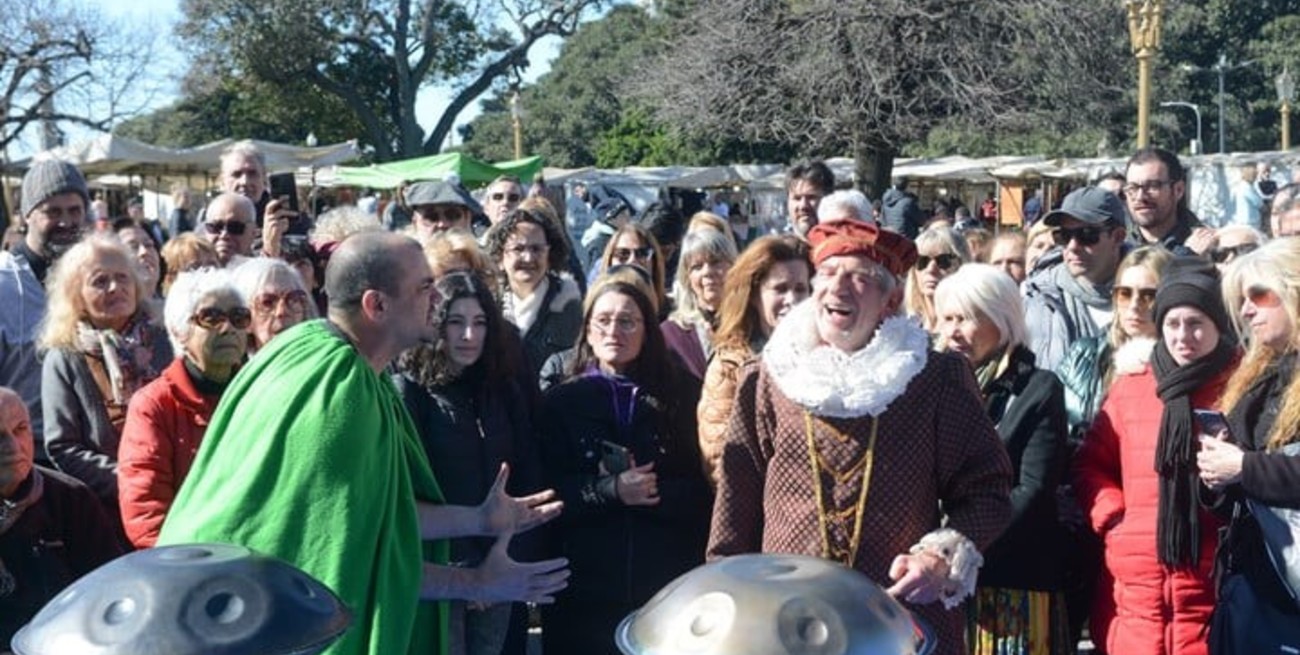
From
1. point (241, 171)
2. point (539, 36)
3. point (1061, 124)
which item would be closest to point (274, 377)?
point (241, 171)

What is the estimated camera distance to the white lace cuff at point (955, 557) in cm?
385

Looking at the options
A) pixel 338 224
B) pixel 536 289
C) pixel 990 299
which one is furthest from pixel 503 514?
pixel 338 224

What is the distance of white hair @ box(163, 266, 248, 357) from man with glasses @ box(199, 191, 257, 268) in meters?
1.89

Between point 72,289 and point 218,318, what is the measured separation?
2.73 feet

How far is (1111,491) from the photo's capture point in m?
5.04

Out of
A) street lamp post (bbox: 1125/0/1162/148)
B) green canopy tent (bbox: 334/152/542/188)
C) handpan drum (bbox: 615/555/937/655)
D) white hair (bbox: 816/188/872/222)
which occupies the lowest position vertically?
handpan drum (bbox: 615/555/937/655)

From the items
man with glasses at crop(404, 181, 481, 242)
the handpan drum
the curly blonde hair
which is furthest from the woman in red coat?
man with glasses at crop(404, 181, 481, 242)

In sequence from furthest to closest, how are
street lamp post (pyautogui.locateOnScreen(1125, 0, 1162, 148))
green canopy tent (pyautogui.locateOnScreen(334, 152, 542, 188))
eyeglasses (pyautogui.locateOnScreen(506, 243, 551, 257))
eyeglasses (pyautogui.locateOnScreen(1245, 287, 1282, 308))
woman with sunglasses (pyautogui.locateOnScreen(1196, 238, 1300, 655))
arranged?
1. green canopy tent (pyautogui.locateOnScreen(334, 152, 542, 188))
2. street lamp post (pyautogui.locateOnScreen(1125, 0, 1162, 148))
3. eyeglasses (pyautogui.locateOnScreen(506, 243, 551, 257))
4. eyeglasses (pyautogui.locateOnScreen(1245, 287, 1282, 308))
5. woman with sunglasses (pyautogui.locateOnScreen(1196, 238, 1300, 655))

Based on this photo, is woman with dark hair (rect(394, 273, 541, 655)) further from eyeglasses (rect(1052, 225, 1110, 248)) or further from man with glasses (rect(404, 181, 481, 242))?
man with glasses (rect(404, 181, 481, 242))

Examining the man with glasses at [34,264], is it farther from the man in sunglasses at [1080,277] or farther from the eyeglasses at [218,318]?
the man in sunglasses at [1080,277]

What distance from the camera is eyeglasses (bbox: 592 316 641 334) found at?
5.27 metres

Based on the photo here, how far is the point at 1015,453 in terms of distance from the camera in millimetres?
4953

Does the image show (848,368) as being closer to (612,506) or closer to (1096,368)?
(612,506)

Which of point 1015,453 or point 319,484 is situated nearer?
point 319,484
